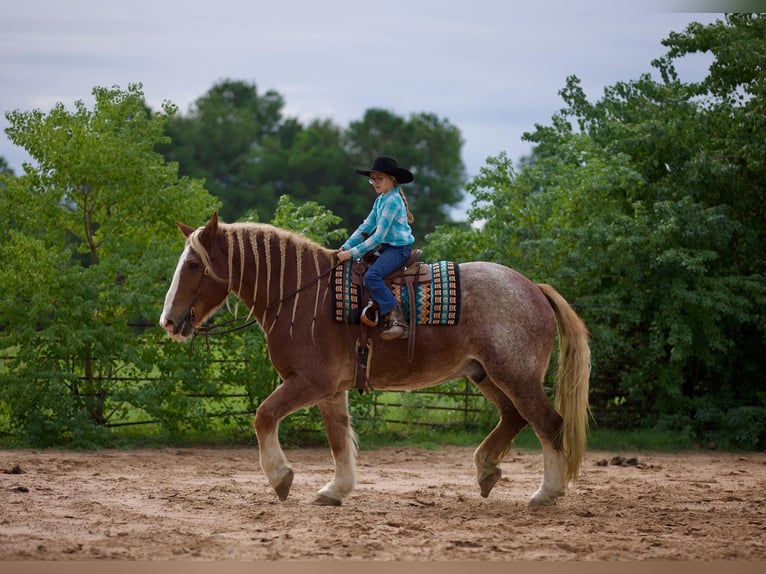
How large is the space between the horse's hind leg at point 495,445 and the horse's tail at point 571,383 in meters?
0.42

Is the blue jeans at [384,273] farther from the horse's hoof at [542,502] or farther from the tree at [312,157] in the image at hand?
the tree at [312,157]

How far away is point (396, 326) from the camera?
7.53 m

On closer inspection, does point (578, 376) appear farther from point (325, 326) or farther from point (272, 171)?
point (272, 171)

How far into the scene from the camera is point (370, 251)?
7824 millimetres

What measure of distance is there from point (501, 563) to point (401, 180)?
3.57 meters

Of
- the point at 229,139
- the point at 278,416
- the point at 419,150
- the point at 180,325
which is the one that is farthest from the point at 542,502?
the point at 229,139

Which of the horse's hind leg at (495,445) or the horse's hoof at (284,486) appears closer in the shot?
the horse's hoof at (284,486)

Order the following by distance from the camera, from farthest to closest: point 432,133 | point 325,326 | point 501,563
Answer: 1. point 432,133
2. point 325,326
3. point 501,563

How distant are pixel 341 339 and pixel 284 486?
4.15ft

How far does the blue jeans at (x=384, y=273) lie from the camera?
7527 mm

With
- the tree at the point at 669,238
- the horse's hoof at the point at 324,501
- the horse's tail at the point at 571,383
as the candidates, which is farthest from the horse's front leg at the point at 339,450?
the tree at the point at 669,238

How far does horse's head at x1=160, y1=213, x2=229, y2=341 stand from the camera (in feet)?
24.6

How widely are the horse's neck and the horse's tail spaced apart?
2041 millimetres

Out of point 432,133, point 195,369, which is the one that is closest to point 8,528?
point 195,369
